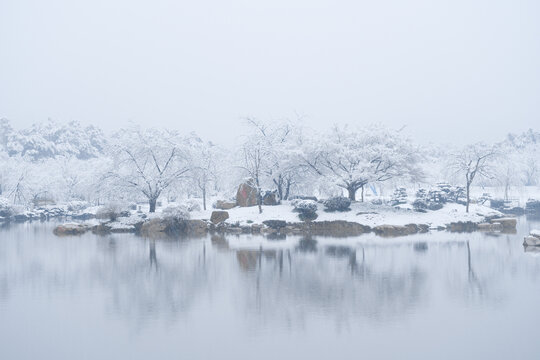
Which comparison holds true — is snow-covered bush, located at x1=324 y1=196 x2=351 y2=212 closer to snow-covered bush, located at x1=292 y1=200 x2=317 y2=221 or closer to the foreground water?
snow-covered bush, located at x1=292 y1=200 x2=317 y2=221

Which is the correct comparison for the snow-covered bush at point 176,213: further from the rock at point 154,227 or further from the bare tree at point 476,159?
the bare tree at point 476,159

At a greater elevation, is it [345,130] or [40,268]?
[345,130]

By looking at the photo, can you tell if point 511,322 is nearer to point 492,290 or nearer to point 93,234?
point 492,290

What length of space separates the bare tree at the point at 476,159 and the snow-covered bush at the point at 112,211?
25.9m

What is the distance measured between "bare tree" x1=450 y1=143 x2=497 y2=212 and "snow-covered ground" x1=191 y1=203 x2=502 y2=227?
14.3 feet

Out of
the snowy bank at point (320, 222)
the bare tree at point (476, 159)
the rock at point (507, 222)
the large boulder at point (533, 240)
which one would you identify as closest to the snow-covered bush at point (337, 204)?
the snowy bank at point (320, 222)

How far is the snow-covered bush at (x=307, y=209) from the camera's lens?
37188mm

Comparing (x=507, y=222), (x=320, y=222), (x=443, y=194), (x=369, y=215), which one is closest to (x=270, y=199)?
(x=320, y=222)

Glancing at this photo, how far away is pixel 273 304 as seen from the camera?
14172mm

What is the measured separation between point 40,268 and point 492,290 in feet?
52.2

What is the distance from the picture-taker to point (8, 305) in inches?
578

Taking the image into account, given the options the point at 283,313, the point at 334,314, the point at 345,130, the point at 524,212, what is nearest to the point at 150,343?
the point at 283,313

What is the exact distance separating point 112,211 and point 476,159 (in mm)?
27914

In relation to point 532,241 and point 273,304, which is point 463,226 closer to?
point 532,241
